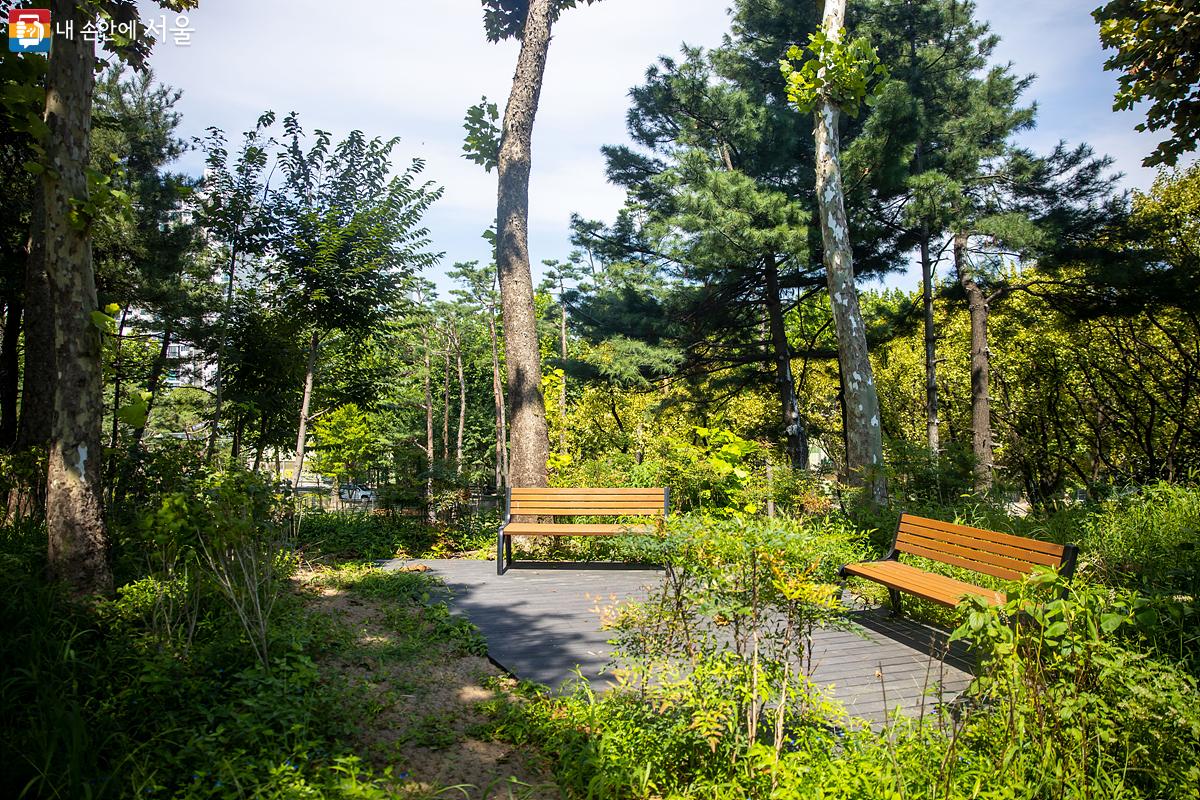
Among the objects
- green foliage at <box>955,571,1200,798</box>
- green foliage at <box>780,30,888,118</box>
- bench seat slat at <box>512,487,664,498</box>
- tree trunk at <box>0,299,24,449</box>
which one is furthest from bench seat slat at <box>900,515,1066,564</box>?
tree trunk at <box>0,299,24,449</box>

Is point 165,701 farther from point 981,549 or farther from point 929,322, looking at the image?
point 929,322

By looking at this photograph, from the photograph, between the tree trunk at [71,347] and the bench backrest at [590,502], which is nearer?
the tree trunk at [71,347]

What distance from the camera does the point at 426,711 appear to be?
3.40m

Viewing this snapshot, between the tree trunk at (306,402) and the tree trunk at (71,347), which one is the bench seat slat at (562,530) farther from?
the tree trunk at (71,347)

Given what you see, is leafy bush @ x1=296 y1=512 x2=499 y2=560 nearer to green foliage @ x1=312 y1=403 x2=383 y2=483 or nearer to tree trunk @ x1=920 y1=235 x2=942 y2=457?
tree trunk @ x1=920 y1=235 x2=942 y2=457

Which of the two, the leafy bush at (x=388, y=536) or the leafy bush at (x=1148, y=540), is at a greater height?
the leafy bush at (x=1148, y=540)

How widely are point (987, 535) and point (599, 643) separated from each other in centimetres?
286

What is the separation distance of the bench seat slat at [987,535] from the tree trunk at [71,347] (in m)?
5.84

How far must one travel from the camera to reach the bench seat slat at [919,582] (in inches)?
163

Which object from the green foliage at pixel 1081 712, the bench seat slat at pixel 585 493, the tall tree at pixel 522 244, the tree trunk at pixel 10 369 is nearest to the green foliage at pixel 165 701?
the green foliage at pixel 1081 712

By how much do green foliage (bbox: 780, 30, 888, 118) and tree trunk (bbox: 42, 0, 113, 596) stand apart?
301 inches

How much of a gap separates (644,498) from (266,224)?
20.5 ft

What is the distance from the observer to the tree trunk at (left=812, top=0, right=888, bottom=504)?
8883mm

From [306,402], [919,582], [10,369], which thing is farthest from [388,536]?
[919,582]
